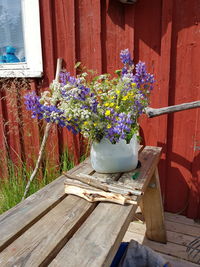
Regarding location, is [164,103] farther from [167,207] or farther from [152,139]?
[167,207]

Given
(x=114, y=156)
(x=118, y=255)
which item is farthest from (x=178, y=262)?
(x=114, y=156)

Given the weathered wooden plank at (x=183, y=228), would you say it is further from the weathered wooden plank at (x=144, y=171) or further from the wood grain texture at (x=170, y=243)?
the weathered wooden plank at (x=144, y=171)

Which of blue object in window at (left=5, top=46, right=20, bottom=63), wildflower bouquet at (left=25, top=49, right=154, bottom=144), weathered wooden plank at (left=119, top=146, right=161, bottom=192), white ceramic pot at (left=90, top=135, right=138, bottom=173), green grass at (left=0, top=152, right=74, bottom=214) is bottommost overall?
green grass at (left=0, top=152, right=74, bottom=214)

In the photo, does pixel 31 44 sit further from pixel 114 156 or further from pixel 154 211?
pixel 154 211

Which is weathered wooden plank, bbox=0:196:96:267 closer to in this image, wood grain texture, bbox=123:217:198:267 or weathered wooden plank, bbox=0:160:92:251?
weathered wooden plank, bbox=0:160:92:251

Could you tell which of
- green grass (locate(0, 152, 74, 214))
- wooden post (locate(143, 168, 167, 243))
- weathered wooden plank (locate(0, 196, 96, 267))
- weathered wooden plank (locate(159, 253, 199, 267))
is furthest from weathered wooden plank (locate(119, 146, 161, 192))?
green grass (locate(0, 152, 74, 214))

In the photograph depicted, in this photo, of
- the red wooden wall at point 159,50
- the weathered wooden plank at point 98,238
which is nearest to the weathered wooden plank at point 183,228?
the red wooden wall at point 159,50

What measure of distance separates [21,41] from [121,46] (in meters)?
1.24

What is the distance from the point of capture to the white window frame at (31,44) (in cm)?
220

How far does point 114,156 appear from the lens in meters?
1.15

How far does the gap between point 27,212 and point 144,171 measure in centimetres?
65

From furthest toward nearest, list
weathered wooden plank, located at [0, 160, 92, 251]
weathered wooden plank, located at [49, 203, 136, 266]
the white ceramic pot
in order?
the white ceramic pot < weathered wooden plank, located at [0, 160, 92, 251] < weathered wooden plank, located at [49, 203, 136, 266]

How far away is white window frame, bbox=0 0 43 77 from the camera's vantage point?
2.20 metres

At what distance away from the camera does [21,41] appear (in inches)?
97.7
